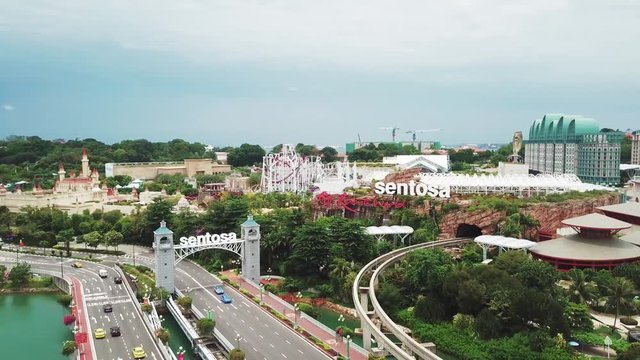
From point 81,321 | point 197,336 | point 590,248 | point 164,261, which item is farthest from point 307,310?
point 590,248

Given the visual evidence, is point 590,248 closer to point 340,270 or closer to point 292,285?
point 340,270

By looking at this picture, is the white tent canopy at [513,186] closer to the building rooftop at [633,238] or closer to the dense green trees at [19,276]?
the building rooftop at [633,238]

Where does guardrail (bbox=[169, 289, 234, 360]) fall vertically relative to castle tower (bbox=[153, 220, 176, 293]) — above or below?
below

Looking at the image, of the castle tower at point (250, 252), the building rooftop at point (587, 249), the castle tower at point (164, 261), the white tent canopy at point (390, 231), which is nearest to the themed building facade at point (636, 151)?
the building rooftop at point (587, 249)

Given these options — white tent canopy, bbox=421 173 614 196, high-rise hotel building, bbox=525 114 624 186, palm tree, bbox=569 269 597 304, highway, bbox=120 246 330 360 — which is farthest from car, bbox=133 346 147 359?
high-rise hotel building, bbox=525 114 624 186

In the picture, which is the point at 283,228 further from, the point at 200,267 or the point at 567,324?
the point at 567,324

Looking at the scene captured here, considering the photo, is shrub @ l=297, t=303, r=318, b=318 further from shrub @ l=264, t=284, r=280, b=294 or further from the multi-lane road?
shrub @ l=264, t=284, r=280, b=294
